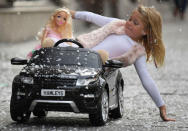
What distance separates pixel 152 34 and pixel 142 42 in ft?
0.84

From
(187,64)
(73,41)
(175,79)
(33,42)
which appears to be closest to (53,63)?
(73,41)

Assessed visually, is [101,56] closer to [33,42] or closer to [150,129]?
[150,129]

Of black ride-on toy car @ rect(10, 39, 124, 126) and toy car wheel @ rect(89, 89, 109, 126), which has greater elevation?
black ride-on toy car @ rect(10, 39, 124, 126)

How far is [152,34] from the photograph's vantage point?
11.1m

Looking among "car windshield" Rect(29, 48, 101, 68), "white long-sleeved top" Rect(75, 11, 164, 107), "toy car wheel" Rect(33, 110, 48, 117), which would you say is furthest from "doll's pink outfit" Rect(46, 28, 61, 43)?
"toy car wheel" Rect(33, 110, 48, 117)

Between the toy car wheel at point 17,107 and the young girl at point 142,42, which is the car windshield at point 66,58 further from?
the toy car wheel at point 17,107

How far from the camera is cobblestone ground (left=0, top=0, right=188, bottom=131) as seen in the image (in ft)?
33.8

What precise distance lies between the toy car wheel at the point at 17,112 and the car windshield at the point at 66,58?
77 cm

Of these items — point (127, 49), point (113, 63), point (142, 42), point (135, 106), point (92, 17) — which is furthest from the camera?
point (135, 106)

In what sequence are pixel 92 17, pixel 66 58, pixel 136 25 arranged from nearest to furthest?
1. pixel 66 58
2. pixel 136 25
3. pixel 92 17

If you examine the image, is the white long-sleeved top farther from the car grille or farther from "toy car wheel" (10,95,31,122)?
"toy car wheel" (10,95,31,122)

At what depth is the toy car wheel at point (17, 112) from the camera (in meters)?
10.1

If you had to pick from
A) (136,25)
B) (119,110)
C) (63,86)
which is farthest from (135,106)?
(63,86)

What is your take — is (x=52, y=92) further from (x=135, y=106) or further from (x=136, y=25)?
(x=135, y=106)
